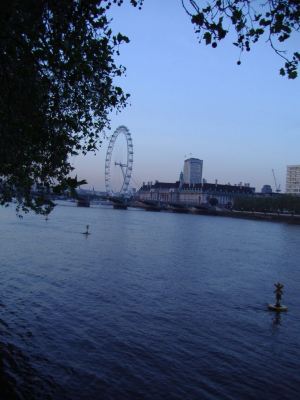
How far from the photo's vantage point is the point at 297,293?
34.5 meters

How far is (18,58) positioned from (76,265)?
31865 millimetres

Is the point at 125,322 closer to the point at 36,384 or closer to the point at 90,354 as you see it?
the point at 90,354

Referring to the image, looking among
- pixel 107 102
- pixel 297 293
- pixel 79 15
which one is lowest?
pixel 297 293

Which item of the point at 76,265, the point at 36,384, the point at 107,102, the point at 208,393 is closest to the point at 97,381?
the point at 36,384

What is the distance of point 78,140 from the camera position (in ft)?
49.1

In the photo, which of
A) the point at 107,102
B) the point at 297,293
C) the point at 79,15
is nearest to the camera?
the point at 79,15

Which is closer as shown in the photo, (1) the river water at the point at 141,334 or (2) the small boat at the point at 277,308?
(1) the river water at the point at 141,334

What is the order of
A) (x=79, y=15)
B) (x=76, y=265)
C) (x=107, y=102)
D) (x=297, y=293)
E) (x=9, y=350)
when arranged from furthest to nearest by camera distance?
(x=76, y=265) < (x=297, y=293) < (x=9, y=350) < (x=107, y=102) < (x=79, y=15)

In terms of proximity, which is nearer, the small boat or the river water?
the river water

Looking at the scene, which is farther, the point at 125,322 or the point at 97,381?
the point at 125,322

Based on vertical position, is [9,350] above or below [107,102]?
below

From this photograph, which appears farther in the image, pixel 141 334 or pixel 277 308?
pixel 277 308

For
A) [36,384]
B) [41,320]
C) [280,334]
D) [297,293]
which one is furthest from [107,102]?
[297,293]

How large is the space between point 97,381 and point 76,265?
26.4m
